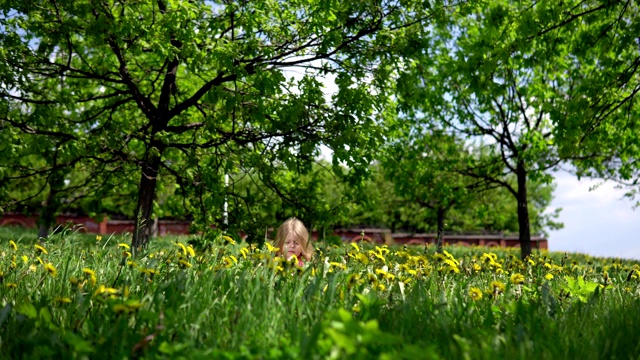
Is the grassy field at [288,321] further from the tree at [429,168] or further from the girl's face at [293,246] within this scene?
the tree at [429,168]

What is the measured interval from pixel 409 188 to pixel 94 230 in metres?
29.3

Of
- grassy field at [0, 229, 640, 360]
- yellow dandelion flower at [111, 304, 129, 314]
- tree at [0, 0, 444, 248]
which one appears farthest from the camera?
tree at [0, 0, 444, 248]

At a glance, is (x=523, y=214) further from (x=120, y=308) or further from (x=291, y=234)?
(x=120, y=308)

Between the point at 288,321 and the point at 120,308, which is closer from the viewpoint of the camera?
the point at 120,308

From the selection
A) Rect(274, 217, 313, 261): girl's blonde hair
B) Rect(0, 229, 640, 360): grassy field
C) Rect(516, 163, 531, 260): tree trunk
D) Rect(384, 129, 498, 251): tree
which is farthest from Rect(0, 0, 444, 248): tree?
Rect(516, 163, 531, 260): tree trunk

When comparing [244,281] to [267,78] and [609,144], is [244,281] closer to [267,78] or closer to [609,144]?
[267,78]

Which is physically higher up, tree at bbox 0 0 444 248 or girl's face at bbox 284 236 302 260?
tree at bbox 0 0 444 248

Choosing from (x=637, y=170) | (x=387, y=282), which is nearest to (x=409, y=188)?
(x=637, y=170)

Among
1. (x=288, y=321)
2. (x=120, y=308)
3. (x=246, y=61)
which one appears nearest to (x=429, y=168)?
(x=246, y=61)

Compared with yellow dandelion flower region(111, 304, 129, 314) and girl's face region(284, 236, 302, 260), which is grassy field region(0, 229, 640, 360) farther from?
girl's face region(284, 236, 302, 260)

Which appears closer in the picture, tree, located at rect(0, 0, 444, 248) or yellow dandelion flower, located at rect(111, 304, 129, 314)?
yellow dandelion flower, located at rect(111, 304, 129, 314)

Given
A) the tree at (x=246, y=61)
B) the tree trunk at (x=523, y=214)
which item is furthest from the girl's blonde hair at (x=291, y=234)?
the tree trunk at (x=523, y=214)

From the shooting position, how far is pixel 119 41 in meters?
8.31

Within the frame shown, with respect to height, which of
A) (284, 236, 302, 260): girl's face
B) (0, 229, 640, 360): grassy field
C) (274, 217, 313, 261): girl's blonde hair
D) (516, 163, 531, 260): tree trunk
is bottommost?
(0, 229, 640, 360): grassy field
